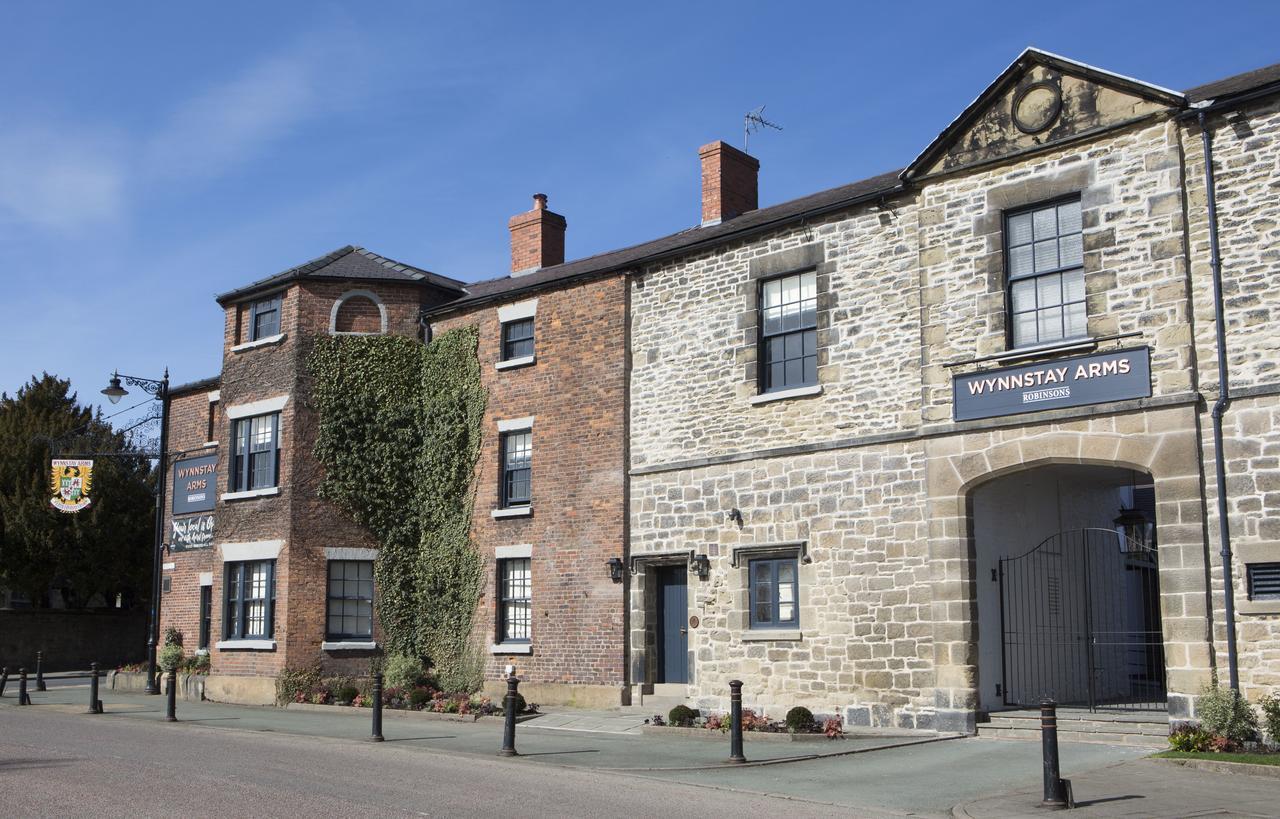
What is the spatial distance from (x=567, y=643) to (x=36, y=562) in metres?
23.7

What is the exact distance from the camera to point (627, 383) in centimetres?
2169

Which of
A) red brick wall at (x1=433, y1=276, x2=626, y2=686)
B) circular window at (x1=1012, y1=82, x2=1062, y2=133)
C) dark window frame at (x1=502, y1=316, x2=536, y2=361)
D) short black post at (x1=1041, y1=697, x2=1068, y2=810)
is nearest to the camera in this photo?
short black post at (x1=1041, y1=697, x2=1068, y2=810)

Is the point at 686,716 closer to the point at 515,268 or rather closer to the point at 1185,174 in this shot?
the point at 1185,174

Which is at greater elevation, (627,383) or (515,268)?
(515,268)

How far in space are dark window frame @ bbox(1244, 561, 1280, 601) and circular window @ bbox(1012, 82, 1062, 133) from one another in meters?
6.37

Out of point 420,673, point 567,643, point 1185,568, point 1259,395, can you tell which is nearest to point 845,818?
point 1185,568

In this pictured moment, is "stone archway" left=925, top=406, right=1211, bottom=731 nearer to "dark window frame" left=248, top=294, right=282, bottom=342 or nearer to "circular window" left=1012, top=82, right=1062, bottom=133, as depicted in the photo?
"circular window" left=1012, top=82, right=1062, bottom=133

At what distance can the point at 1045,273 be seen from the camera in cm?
1634

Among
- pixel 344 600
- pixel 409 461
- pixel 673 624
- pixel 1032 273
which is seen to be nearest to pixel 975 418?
pixel 1032 273

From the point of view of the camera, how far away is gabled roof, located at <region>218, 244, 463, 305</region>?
25.4 m

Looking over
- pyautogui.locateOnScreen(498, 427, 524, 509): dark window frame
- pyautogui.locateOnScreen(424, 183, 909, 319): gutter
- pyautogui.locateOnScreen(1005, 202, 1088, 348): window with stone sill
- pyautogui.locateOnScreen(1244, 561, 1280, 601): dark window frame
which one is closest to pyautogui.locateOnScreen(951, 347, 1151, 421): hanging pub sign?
pyautogui.locateOnScreen(1005, 202, 1088, 348): window with stone sill

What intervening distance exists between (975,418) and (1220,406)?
3.19 meters

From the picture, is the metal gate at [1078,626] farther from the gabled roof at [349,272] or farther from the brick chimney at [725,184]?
the gabled roof at [349,272]

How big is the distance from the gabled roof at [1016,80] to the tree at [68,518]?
27397 mm
